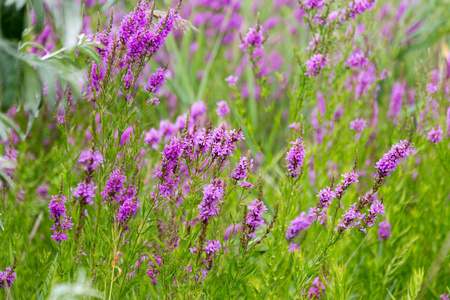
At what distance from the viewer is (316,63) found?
232 centimetres

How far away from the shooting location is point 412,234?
2525mm

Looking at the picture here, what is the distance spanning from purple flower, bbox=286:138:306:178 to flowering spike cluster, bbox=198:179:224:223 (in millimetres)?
266

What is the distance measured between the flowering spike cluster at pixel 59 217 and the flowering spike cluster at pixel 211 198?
52 cm

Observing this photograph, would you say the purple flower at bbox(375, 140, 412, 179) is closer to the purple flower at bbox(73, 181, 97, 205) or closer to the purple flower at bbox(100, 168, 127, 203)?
the purple flower at bbox(100, 168, 127, 203)

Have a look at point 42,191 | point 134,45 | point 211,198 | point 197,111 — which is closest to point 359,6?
point 197,111

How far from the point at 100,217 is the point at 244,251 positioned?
1.92ft

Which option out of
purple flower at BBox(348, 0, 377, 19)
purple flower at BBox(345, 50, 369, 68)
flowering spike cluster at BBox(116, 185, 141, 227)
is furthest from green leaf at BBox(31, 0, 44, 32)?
purple flower at BBox(345, 50, 369, 68)

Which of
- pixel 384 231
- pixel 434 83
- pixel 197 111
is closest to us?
pixel 384 231

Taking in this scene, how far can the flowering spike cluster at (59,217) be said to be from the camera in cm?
176

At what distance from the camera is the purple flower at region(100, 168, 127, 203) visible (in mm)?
1741

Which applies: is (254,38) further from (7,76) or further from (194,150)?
(7,76)

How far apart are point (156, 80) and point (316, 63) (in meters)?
0.87

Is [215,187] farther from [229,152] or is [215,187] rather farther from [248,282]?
[248,282]

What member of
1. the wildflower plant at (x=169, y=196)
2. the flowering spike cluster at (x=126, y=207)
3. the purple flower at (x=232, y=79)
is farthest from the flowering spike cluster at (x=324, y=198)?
the purple flower at (x=232, y=79)
